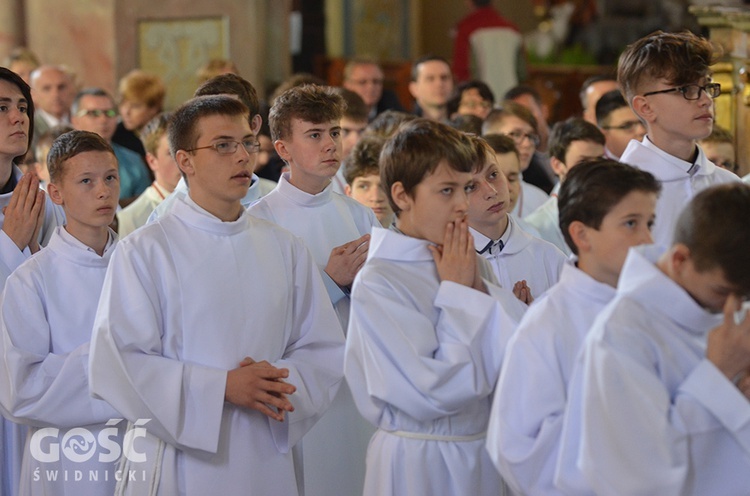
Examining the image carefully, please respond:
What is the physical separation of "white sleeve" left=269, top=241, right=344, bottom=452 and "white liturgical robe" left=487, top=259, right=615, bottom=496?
3.50 ft

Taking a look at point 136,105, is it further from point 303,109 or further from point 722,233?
point 722,233

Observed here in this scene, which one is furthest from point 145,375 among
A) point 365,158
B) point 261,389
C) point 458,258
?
point 365,158

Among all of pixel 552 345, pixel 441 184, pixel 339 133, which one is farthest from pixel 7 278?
pixel 552 345

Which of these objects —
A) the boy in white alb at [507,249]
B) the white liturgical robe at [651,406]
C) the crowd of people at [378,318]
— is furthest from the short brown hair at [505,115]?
the white liturgical robe at [651,406]

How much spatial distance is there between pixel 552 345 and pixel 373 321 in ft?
2.05

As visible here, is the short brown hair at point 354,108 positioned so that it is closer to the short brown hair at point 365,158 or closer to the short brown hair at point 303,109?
the short brown hair at point 365,158

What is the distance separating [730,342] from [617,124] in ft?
13.2

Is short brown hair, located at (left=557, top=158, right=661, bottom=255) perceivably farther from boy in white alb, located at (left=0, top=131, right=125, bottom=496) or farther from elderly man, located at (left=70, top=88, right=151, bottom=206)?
elderly man, located at (left=70, top=88, right=151, bottom=206)

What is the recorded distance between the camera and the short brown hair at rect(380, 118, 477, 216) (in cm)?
358

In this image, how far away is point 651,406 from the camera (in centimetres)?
276

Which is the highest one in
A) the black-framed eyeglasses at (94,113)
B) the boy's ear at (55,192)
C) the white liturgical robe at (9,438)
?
the black-framed eyeglasses at (94,113)

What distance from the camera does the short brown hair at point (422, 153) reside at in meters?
3.58

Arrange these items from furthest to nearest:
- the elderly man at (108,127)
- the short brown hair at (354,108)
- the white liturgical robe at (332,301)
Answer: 1. the elderly man at (108,127)
2. the short brown hair at (354,108)
3. the white liturgical robe at (332,301)

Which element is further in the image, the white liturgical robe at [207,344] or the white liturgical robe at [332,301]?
the white liturgical robe at [332,301]
